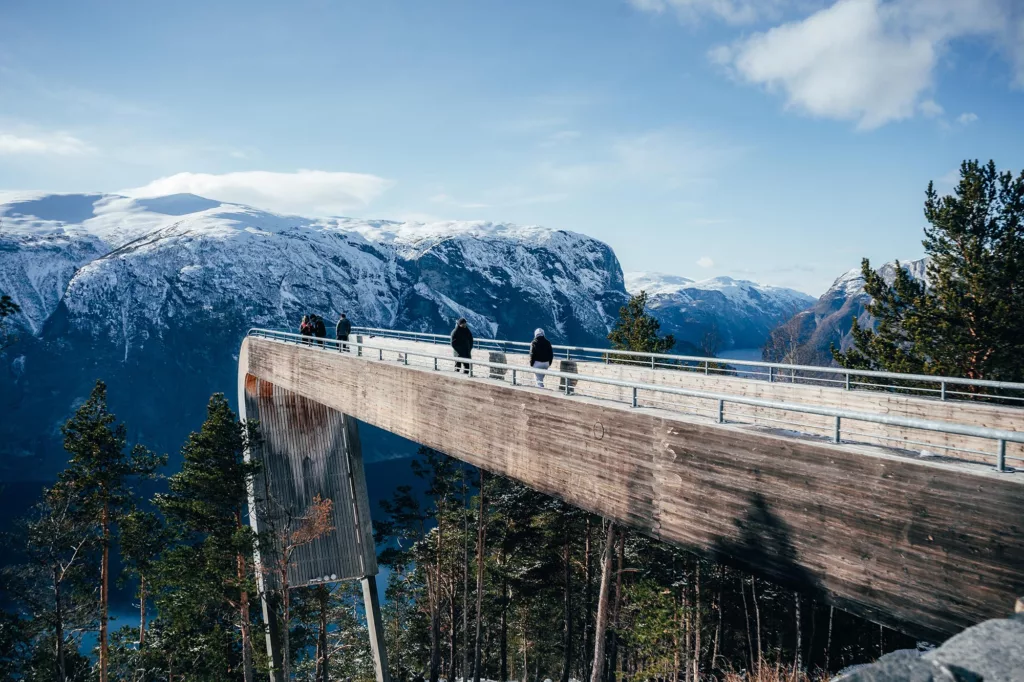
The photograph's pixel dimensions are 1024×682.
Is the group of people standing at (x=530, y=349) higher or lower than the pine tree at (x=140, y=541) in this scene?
higher

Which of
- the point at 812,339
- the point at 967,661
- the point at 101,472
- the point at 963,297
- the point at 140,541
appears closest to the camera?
the point at 967,661

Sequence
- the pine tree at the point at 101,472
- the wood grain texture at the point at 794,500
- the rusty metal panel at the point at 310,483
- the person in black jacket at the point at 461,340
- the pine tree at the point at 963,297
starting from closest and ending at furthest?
the wood grain texture at the point at 794,500
the person in black jacket at the point at 461,340
the pine tree at the point at 963,297
the pine tree at the point at 101,472
the rusty metal panel at the point at 310,483

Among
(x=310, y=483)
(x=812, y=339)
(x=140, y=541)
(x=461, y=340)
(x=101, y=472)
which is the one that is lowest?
(x=140, y=541)

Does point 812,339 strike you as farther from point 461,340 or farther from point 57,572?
point 57,572

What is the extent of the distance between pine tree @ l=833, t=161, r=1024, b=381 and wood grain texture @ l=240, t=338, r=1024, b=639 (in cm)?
1299

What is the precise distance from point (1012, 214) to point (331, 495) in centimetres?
2464

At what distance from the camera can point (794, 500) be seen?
5.80 m

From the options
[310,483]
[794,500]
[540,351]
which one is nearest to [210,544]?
[310,483]

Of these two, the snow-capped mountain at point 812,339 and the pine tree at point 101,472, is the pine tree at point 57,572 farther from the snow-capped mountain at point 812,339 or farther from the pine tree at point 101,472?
the snow-capped mountain at point 812,339

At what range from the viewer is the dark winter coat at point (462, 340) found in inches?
526

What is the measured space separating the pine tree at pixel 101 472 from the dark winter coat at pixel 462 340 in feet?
41.1

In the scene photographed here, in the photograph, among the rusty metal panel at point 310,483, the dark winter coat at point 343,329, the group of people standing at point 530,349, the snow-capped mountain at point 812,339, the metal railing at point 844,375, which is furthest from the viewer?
the snow-capped mountain at point 812,339

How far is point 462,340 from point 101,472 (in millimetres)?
14464

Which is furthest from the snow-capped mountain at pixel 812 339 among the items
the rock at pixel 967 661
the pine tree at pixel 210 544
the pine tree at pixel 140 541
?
the pine tree at pixel 140 541
